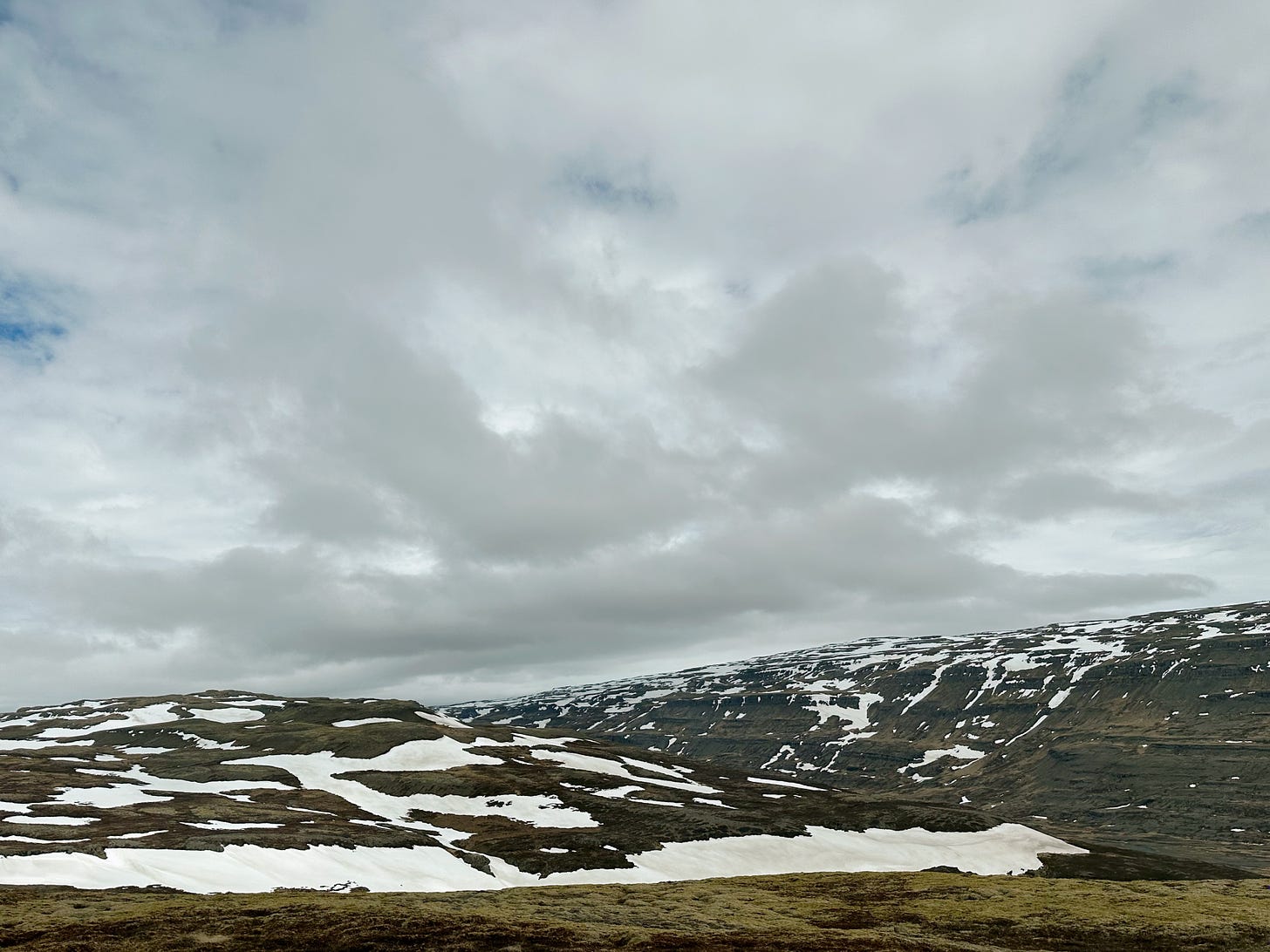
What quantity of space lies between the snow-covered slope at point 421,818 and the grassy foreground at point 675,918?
51.2 ft

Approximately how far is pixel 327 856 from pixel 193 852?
9.95 meters

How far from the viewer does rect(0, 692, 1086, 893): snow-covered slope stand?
65.0m

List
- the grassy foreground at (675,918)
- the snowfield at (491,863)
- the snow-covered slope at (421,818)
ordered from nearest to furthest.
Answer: the grassy foreground at (675,918) < the snowfield at (491,863) < the snow-covered slope at (421,818)

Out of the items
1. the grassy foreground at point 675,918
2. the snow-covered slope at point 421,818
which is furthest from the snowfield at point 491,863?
the grassy foreground at point 675,918

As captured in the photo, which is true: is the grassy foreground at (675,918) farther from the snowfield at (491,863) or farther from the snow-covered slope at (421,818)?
the snow-covered slope at (421,818)

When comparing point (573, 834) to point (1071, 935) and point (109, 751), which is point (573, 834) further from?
point (109, 751)

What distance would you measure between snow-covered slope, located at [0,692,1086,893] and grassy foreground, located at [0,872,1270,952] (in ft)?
51.2

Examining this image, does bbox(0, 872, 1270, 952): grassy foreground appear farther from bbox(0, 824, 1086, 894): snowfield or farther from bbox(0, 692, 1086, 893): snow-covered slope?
bbox(0, 692, 1086, 893): snow-covered slope

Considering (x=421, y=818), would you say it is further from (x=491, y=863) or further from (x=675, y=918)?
(x=675, y=918)

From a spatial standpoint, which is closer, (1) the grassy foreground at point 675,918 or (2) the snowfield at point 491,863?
(1) the grassy foreground at point 675,918

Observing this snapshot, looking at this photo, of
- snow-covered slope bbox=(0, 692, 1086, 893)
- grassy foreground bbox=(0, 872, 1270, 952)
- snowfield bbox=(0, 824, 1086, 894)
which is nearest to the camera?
grassy foreground bbox=(0, 872, 1270, 952)

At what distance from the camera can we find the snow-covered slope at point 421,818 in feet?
213

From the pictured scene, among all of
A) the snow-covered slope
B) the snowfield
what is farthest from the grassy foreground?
the snow-covered slope

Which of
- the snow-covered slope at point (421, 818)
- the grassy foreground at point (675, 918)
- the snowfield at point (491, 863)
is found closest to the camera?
the grassy foreground at point (675, 918)
